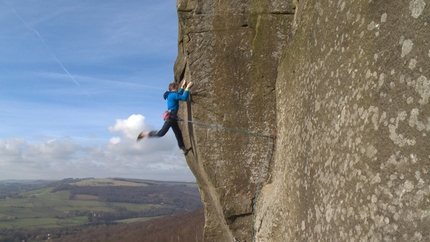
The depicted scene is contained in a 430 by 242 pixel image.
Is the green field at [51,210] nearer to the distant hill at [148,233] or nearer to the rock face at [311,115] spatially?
the distant hill at [148,233]

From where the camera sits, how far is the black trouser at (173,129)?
28.8 ft

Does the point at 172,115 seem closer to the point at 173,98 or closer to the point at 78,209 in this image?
the point at 173,98

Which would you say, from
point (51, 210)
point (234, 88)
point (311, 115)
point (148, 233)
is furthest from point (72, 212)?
point (311, 115)

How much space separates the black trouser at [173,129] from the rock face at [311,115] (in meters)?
0.40

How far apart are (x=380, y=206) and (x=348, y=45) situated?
74.6 inches

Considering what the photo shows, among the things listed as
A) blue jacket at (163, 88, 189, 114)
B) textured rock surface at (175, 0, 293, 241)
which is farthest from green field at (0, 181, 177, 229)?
textured rock surface at (175, 0, 293, 241)

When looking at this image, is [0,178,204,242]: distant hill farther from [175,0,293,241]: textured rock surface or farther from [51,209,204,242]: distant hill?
[175,0,293,241]: textured rock surface

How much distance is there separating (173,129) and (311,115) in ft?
15.5

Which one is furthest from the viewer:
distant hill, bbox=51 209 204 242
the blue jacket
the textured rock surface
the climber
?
distant hill, bbox=51 209 204 242

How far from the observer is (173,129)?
30.0 ft

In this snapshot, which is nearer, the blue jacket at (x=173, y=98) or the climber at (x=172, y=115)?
the blue jacket at (x=173, y=98)

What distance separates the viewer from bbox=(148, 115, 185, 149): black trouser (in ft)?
28.8

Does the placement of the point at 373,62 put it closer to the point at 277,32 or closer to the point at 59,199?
the point at 277,32

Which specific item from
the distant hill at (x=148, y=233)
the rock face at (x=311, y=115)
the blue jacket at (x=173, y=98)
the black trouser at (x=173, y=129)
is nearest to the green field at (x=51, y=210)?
the distant hill at (x=148, y=233)
